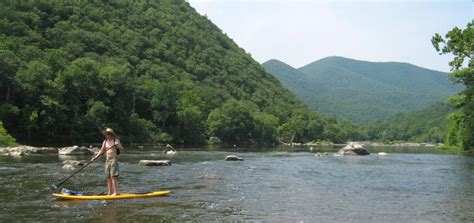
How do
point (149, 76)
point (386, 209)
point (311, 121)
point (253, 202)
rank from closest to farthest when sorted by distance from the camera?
point (386, 209) < point (253, 202) < point (149, 76) < point (311, 121)

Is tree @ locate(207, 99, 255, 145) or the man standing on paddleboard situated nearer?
the man standing on paddleboard

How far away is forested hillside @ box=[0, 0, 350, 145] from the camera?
234 feet

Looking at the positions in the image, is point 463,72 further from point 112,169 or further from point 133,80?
A: point 133,80

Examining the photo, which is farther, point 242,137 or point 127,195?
point 242,137

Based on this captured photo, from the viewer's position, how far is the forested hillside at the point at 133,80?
7138cm

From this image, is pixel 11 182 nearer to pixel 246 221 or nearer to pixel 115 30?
pixel 246 221

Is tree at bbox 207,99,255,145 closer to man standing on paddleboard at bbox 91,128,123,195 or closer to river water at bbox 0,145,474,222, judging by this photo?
river water at bbox 0,145,474,222

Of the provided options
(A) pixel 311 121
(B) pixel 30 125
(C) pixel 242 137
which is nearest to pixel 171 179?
(B) pixel 30 125

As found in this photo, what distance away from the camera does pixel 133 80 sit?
108938 millimetres

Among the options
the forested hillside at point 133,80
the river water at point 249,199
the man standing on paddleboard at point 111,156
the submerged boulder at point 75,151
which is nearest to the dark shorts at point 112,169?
the man standing on paddleboard at point 111,156

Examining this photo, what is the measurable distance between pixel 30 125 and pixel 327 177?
175ft

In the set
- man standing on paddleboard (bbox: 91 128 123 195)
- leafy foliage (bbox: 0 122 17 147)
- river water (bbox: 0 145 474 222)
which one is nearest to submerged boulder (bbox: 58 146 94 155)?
leafy foliage (bbox: 0 122 17 147)

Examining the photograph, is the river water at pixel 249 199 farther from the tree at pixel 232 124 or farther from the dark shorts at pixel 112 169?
the tree at pixel 232 124

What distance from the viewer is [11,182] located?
70.7ft
